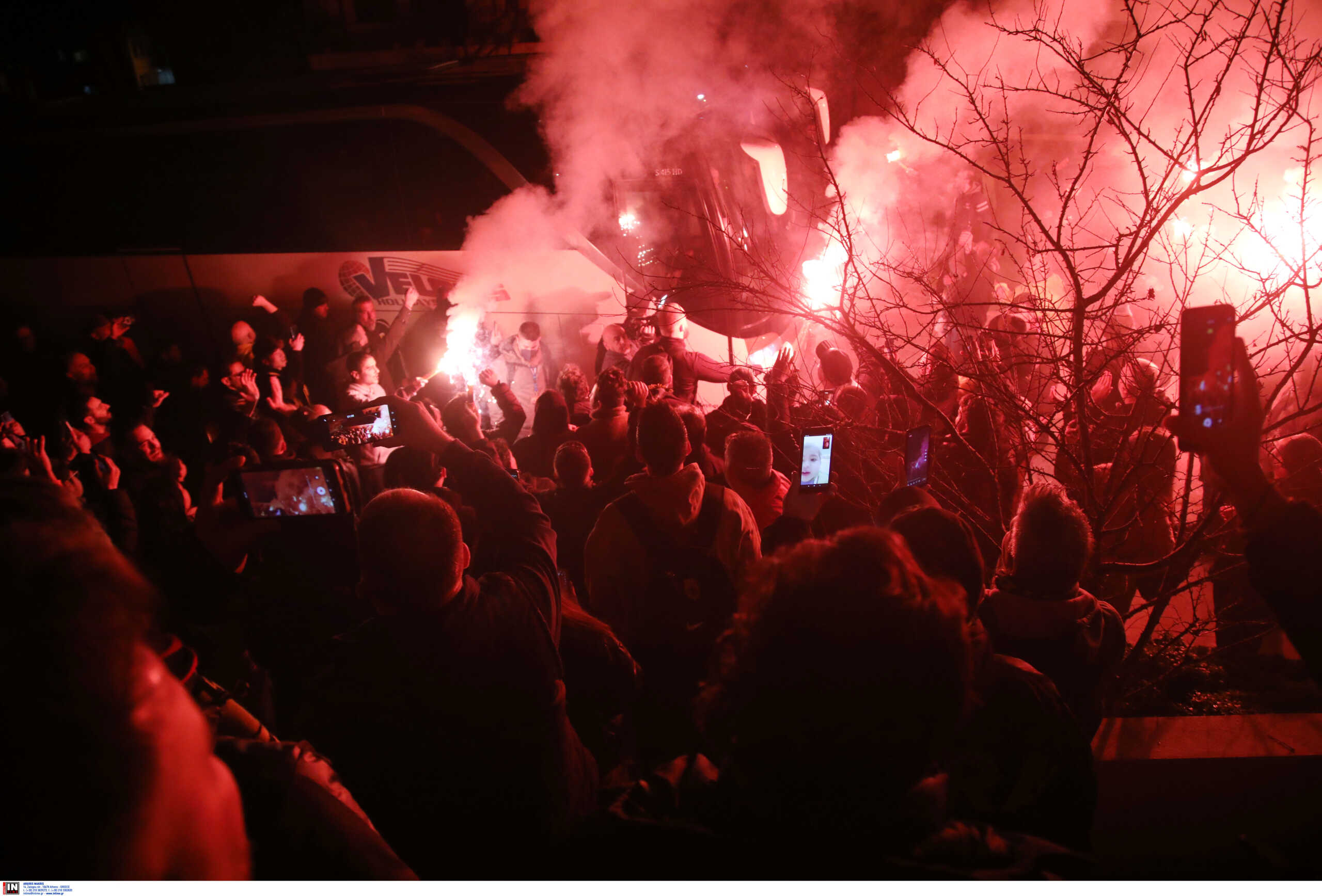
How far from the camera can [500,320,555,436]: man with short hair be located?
25.2 feet

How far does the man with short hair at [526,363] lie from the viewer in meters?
7.67

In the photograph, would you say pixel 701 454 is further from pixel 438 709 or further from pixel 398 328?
pixel 398 328

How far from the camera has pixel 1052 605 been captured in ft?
5.78

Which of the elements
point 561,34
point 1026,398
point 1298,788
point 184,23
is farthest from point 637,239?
point 184,23

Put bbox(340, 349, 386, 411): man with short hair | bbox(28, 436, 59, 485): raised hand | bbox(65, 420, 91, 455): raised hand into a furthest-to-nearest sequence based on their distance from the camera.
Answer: bbox(340, 349, 386, 411): man with short hair, bbox(65, 420, 91, 455): raised hand, bbox(28, 436, 59, 485): raised hand

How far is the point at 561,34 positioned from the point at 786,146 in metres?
2.89

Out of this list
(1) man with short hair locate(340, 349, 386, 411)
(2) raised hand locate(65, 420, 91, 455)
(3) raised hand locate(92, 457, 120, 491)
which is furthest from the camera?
(1) man with short hair locate(340, 349, 386, 411)

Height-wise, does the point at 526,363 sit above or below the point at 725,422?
above

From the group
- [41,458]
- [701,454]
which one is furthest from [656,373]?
[41,458]

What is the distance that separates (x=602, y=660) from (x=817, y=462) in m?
1.26

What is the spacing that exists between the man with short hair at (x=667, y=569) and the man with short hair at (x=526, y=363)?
5.26 metres

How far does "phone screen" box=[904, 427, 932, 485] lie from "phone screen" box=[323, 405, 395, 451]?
7.15 feet

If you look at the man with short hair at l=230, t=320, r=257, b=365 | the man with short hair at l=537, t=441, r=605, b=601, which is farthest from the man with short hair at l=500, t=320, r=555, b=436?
the man with short hair at l=537, t=441, r=605, b=601

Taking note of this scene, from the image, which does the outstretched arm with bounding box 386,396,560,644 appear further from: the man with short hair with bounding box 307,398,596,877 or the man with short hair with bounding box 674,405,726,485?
the man with short hair with bounding box 674,405,726,485
